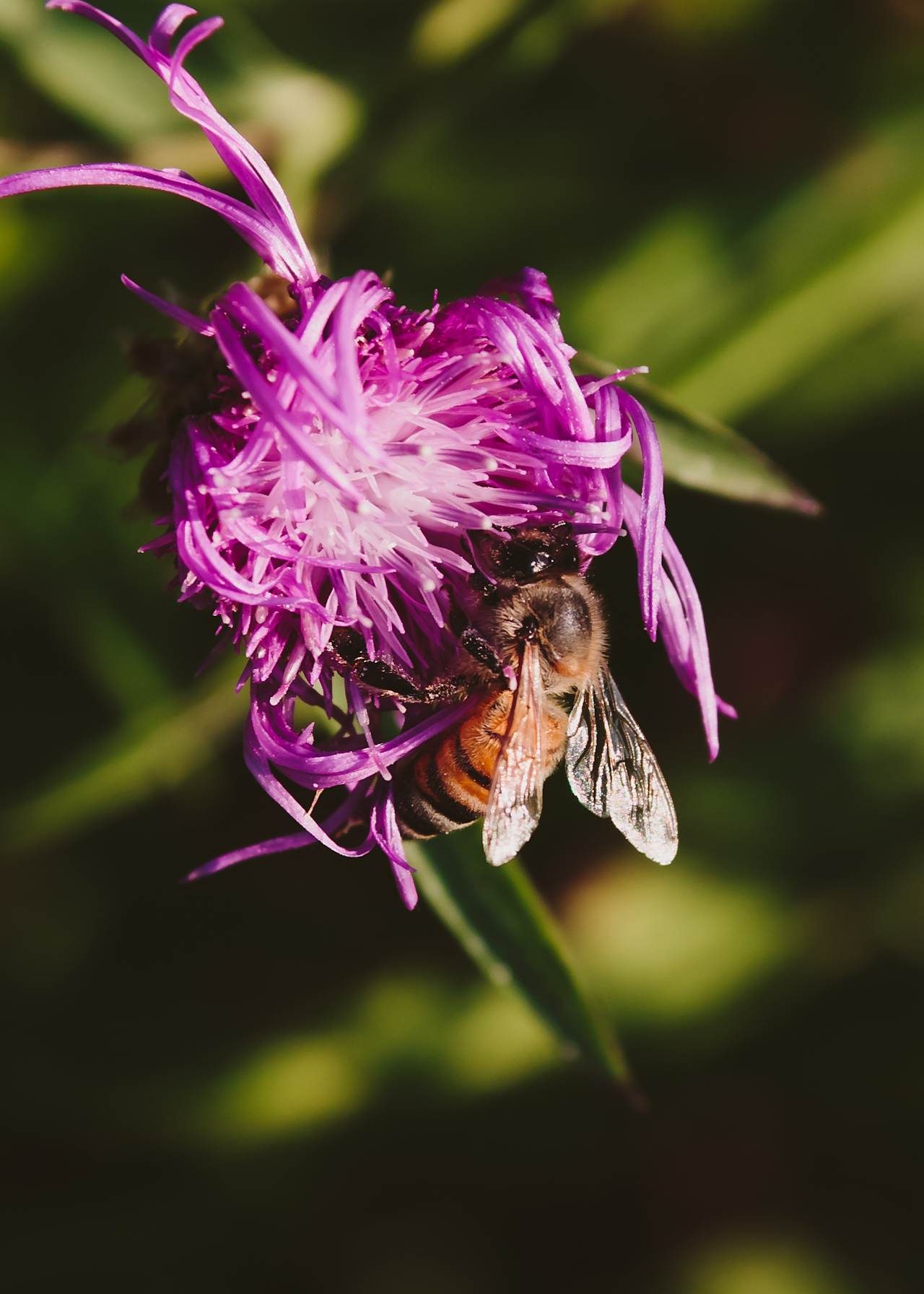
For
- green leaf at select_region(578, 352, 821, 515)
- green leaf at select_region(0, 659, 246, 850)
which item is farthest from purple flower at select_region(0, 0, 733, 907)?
green leaf at select_region(0, 659, 246, 850)

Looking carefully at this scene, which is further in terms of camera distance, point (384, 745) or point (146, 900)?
point (146, 900)

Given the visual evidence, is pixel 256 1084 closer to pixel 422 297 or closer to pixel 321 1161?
pixel 321 1161

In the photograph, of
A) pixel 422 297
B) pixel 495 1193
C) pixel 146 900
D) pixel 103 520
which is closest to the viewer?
pixel 103 520

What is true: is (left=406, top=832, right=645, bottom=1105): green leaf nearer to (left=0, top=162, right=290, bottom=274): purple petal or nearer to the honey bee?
the honey bee

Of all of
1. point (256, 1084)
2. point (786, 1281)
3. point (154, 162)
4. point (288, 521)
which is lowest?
point (786, 1281)

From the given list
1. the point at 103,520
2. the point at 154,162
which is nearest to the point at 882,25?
the point at 154,162

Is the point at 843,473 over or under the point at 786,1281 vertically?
over

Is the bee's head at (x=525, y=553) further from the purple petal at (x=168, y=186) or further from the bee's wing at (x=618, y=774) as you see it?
the purple petal at (x=168, y=186)

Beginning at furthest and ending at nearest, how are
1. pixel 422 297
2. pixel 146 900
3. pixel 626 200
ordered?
pixel 146 900 < pixel 626 200 < pixel 422 297
